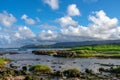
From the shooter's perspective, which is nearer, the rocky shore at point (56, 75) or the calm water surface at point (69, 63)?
the rocky shore at point (56, 75)

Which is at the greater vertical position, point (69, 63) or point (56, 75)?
point (69, 63)

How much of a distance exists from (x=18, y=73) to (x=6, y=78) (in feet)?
30.2

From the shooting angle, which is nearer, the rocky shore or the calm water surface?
the rocky shore

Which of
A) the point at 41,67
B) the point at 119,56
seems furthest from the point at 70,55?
the point at 41,67

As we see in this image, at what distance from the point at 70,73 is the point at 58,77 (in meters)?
3.54

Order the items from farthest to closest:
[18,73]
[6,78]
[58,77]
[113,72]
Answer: [113,72] < [18,73] < [58,77] < [6,78]

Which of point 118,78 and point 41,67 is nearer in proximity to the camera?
point 118,78

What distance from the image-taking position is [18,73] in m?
61.8

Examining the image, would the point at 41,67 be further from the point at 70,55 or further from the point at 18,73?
the point at 70,55

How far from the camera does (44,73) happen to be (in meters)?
64.2

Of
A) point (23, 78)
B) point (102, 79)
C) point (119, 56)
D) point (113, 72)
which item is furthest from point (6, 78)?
point (119, 56)

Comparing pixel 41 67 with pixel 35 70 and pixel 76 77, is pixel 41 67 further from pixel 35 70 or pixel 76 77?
pixel 76 77

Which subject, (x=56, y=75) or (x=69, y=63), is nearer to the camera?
(x=56, y=75)

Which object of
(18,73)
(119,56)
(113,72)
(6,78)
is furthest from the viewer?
(119,56)
